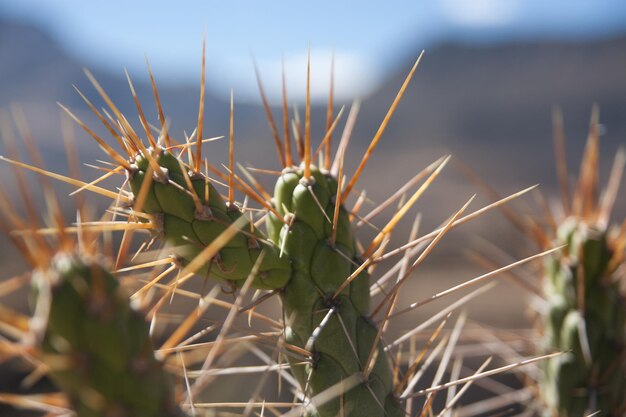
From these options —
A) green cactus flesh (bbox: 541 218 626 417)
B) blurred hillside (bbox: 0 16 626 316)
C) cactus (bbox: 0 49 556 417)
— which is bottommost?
blurred hillside (bbox: 0 16 626 316)

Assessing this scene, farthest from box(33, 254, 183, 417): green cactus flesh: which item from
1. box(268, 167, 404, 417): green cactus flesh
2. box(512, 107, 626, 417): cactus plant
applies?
box(512, 107, 626, 417): cactus plant

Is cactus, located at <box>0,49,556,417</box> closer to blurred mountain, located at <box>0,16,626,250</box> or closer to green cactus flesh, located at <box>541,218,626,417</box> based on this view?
green cactus flesh, located at <box>541,218,626,417</box>

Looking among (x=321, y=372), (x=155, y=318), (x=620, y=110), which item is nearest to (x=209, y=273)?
(x=155, y=318)

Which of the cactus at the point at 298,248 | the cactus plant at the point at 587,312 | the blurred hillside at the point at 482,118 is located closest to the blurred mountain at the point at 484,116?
the blurred hillside at the point at 482,118

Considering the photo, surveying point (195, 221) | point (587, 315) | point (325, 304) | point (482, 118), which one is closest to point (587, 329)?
point (587, 315)

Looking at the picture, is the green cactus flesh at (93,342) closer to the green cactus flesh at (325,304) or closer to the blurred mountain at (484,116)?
the green cactus flesh at (325,304)

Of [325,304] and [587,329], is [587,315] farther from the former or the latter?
[325,304]
